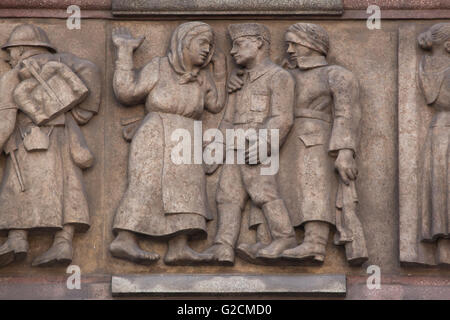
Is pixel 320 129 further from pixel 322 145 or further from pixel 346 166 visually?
pixel 346 166

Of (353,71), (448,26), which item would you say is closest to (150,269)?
(353,71)

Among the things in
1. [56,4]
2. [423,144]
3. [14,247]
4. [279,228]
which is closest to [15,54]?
[56,4]

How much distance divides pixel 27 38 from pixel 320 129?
9.14 feet

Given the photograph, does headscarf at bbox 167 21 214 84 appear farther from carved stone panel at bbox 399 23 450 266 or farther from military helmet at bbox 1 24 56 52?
carved stone panel at bbox 399 23 450 266

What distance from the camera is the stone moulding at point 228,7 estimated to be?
1361 centimetres

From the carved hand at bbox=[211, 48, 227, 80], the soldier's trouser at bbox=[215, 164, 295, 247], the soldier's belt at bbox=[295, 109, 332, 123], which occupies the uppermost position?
the carved hand at bbox=[211, 48, 227, 80]

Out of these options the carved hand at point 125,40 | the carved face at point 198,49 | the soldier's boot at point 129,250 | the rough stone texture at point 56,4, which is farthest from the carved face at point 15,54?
the soldier's boot at point 129,250

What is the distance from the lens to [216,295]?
1301 cm

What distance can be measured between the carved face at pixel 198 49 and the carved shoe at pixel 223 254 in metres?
1.68

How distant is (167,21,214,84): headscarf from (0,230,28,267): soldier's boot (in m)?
1.99

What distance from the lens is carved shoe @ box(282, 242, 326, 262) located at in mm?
12906
